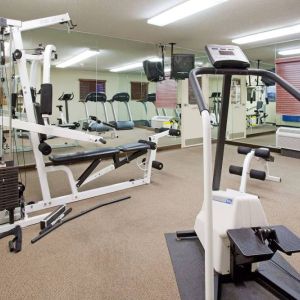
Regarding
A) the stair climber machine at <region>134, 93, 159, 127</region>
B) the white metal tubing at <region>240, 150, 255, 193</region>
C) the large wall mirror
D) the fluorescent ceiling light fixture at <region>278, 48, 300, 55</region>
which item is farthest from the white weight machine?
the fluorescent ceiling light fixture at <region>278, 48, 300, 55</region>

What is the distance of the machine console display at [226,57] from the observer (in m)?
1.45

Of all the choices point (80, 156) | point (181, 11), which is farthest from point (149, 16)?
point (80, 156)

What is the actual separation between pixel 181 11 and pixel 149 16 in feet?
1.69

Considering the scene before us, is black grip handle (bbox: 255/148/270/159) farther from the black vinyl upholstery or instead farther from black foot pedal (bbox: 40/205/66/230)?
the black vinyl upholstery

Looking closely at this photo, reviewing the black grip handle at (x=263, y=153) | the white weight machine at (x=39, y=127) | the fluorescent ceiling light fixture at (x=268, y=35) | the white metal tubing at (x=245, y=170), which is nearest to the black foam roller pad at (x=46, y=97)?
the white weight machine at (x=39, y=127)

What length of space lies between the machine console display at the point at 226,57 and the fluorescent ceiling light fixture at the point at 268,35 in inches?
163

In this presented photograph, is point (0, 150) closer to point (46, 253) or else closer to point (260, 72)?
point (46, 253)

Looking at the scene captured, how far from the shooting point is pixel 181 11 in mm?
3875

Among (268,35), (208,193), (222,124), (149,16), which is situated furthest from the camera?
(268,35)

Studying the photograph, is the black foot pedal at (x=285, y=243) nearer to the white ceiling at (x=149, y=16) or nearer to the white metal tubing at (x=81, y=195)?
the white metal tubing at (x=81, y=195)

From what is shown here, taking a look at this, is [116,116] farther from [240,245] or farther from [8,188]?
[240,245]

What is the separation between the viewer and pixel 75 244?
217cm

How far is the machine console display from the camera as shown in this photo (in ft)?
4.76

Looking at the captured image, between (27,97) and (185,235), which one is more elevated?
(27,97)
